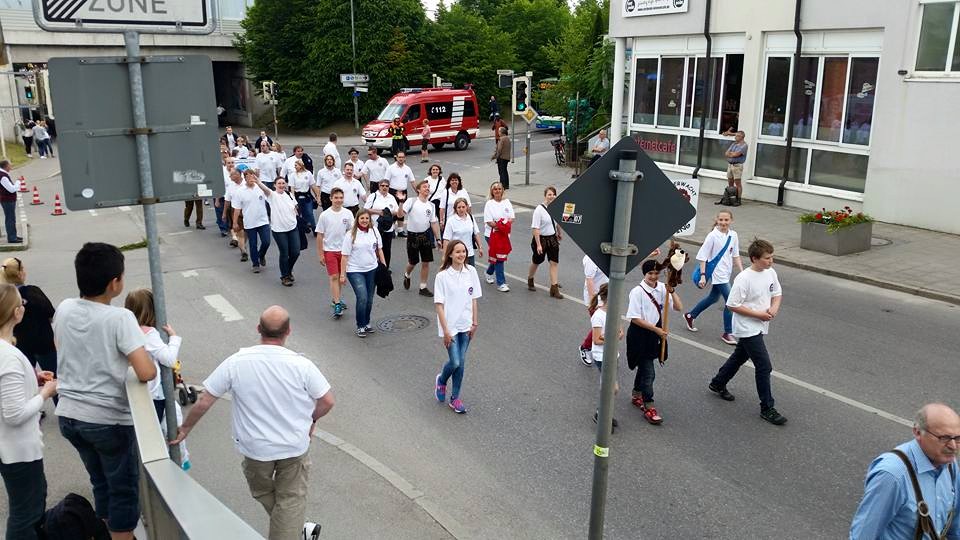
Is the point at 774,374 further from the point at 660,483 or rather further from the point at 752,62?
the point at 752,62

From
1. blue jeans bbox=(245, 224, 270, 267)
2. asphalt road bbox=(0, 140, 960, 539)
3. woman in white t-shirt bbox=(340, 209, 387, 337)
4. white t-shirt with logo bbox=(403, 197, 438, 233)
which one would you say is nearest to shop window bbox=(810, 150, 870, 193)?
asphalt road bbox=(0, 140, 960, 539)

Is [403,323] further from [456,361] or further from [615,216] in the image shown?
[615,216]

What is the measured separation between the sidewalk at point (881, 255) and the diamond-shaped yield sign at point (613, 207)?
30.0 ft

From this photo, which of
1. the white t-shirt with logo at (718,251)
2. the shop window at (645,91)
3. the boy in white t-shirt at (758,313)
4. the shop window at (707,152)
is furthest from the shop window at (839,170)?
the boy in white t-shirt at (758,313)

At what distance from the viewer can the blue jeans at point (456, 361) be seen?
23.8ft

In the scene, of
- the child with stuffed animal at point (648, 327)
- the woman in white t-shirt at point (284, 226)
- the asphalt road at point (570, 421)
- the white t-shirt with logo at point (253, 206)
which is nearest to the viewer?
the asphalt road at point (570, 421)

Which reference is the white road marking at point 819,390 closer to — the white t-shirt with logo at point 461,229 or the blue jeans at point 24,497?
the white t-shirt with logo at point 461,229

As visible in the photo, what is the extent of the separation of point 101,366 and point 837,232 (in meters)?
12.6

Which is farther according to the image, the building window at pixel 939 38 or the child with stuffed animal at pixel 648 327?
the building window at pixel 939 38

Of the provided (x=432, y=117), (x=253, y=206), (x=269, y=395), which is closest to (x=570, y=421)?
(x=269, y=395)

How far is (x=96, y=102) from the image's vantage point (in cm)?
360

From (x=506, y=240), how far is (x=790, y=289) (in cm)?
446

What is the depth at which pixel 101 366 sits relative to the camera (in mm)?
4211

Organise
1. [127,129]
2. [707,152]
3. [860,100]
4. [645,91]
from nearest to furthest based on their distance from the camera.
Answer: [127,129] < [860,100] < [707,152] < [645,91]
